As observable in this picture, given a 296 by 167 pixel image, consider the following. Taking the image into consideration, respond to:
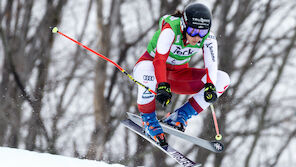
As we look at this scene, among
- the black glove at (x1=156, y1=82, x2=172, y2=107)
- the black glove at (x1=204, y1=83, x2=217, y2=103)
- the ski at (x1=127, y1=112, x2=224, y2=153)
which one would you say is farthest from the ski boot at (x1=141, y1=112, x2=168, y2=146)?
the black glove at (x1=204, y1=83, x2=217, y2=103)

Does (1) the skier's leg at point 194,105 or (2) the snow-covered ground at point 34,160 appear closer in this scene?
(2) the snow-covered ground at point 34,160

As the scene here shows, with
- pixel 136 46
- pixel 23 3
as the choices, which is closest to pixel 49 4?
pixel 23 3

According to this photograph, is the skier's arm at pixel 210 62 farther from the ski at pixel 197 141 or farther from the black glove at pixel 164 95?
the ski at pixel 197 141

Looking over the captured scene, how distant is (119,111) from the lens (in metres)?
13.7

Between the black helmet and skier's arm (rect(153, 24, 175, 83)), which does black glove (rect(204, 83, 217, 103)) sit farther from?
the black helmet

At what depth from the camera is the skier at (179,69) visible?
13.0 feet

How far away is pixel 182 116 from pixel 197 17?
52.3 inches

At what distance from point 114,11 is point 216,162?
21.2 ft

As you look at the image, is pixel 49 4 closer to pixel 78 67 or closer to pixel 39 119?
pixel 78 67

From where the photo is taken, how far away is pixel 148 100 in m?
4.43

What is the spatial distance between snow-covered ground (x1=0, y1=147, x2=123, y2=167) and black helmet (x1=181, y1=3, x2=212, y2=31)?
181 cm

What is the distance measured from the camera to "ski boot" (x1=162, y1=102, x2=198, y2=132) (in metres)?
4.63

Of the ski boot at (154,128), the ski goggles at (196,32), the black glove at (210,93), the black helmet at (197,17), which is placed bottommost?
the ski boot at (154,128)

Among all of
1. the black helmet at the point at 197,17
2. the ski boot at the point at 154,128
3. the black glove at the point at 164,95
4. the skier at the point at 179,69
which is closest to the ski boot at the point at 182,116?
the skier at the point at 179,69
